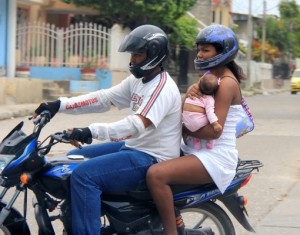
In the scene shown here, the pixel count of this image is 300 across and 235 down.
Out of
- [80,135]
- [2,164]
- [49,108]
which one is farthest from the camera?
[49,108]

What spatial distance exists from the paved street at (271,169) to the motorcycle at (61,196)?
1418mm

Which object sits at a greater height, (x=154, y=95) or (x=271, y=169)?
(x=154, y=95)

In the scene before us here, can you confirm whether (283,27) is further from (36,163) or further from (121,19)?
(36,163)

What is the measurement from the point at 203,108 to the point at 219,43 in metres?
0.48

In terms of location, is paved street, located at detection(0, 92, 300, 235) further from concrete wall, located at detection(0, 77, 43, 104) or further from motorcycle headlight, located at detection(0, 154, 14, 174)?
concrete wall, located at detection(0, 77, 43, 104)

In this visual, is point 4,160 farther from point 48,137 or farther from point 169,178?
point 169,178

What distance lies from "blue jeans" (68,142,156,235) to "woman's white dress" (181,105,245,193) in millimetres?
342

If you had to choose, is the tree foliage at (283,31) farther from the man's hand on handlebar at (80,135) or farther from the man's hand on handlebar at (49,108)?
the man's hand on handlebar at (80,135)

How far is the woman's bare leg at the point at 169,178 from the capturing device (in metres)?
4.32

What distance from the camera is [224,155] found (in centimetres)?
446

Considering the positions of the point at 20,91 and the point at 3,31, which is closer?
the point at 20,91

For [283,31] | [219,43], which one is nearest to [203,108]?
[219,43]

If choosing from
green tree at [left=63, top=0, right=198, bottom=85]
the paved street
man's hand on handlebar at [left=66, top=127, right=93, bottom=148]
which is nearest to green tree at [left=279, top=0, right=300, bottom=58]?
green tree at [left=63, top=0, right=198, bottom=85]

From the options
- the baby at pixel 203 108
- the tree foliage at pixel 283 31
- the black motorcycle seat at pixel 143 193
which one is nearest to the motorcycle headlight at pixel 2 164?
the black motorcycle seat at pixel 143 193
